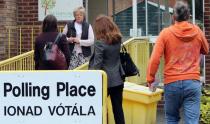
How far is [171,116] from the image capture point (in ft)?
21.8

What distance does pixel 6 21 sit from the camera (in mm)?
11133

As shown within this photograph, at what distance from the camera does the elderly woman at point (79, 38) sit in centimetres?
903

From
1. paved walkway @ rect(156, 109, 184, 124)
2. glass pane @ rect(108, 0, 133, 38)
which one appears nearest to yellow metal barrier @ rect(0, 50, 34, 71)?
glass pane @ rect(108, 0, 133, 38)

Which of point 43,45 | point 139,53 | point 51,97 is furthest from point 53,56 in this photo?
point 139,53

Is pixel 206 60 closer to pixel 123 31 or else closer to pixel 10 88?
pixel 123 31

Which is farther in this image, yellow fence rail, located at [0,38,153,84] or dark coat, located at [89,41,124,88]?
yellow fence rail, located at [0,38,153,84]

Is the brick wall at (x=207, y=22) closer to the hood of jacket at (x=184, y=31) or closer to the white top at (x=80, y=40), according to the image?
the white top at (x=80, y=40)

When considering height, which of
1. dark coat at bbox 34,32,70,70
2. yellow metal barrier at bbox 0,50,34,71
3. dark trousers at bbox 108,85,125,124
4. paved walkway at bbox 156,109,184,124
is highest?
dark coat at bbox 34,32,70,70

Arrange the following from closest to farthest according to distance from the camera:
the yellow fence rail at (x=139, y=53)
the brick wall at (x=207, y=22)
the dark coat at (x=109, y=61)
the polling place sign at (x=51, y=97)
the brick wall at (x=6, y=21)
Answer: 1. the polling place sign at (x=51, y=97)
2. the dark coat at (x=109, y=61)
3. the yellow fence rail at (x=139, y=53)
4. the brick wall at (x=207, y=22)
5. the brick wall at (x=6, y=21)

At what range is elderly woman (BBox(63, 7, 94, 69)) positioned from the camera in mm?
9031

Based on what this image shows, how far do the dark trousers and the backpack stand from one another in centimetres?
80

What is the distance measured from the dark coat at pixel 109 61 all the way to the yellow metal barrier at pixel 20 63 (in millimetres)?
2905

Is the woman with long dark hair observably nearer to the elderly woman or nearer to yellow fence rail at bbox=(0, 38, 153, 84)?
the elderly woman

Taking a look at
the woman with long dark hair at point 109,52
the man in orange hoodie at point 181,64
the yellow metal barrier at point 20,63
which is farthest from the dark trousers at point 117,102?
the yellow metal barrier at point 20,63
